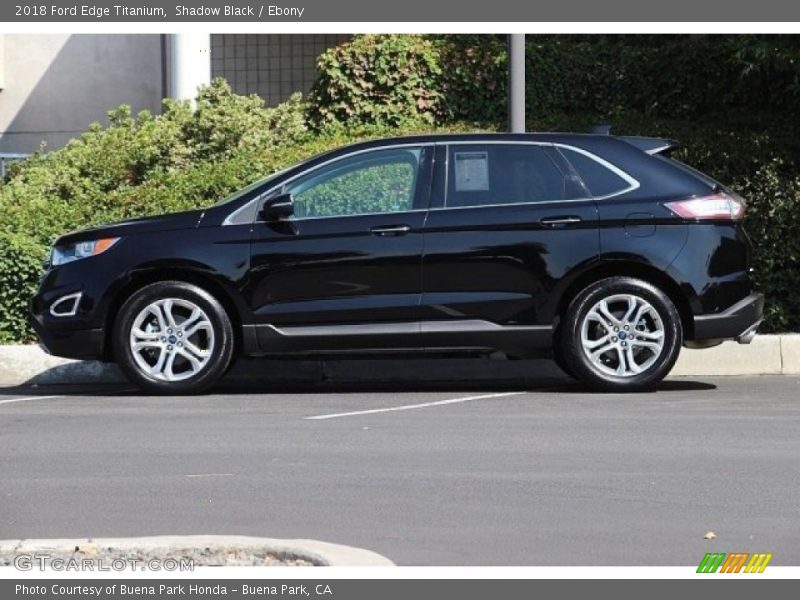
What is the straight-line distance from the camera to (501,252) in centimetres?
1082

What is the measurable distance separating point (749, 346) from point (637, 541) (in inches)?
237

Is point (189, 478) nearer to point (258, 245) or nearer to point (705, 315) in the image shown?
point (258, 245)

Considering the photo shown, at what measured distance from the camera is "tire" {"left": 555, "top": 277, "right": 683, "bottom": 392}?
10.8 metres

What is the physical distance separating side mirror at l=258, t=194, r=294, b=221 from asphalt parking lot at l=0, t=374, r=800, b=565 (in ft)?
3.96

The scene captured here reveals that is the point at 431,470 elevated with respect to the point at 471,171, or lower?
lower

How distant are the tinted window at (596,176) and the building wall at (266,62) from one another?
11454 mm

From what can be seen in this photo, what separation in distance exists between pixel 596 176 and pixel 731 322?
4.28ft

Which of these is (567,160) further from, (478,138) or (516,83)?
(516,83)

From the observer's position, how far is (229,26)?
18453 mm

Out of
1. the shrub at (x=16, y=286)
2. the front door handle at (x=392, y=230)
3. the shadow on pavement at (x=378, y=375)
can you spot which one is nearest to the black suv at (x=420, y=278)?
the front door handle at (x=392, y=230)

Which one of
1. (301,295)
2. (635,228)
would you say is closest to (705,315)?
(635,228)

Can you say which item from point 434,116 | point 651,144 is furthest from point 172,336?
point 434,116

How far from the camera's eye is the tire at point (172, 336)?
10.9 m

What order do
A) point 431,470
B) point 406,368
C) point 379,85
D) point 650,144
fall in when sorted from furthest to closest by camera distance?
1. point 379,85
2. point 406,368
3. point 650,144
4. point 431,470
